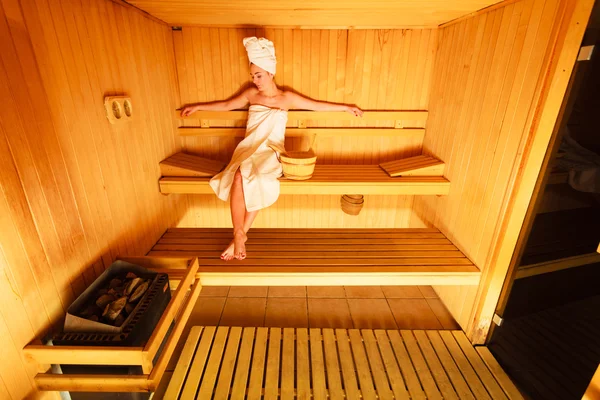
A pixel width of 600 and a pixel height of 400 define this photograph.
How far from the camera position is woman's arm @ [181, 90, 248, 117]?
2.55 meters

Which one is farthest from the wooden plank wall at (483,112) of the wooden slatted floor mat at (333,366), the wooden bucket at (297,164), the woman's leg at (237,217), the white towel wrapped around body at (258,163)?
the woman's leg at (237,217)

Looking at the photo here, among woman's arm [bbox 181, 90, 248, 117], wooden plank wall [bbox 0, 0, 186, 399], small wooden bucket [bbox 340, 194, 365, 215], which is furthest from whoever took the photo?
small wooden bucket [bbox 340, 194, 365, 215]

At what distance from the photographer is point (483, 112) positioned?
6.44ft

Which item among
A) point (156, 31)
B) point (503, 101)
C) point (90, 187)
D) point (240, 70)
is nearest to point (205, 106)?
point (240, 70)

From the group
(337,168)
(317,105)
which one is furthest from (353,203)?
(317,105)

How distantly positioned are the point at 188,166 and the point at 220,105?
0.57 metres

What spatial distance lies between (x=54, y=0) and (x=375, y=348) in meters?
2.55

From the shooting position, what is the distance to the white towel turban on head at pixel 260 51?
2162 mm

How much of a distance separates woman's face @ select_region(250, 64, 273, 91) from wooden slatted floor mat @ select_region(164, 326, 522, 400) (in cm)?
180

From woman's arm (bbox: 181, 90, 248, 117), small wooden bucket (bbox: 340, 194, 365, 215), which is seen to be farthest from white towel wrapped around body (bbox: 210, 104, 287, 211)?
small wooden bucket (bbox: 340, 194, 365, 215)

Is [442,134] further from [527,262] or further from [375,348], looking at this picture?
[375,348]

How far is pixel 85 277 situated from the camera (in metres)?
1.57

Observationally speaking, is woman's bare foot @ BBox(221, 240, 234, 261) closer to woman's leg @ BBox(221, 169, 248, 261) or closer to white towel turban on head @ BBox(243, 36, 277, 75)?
woman's leg @ BBox(221, 169, 248, 261)

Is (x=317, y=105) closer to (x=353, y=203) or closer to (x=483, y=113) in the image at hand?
(x=353, y=203)
